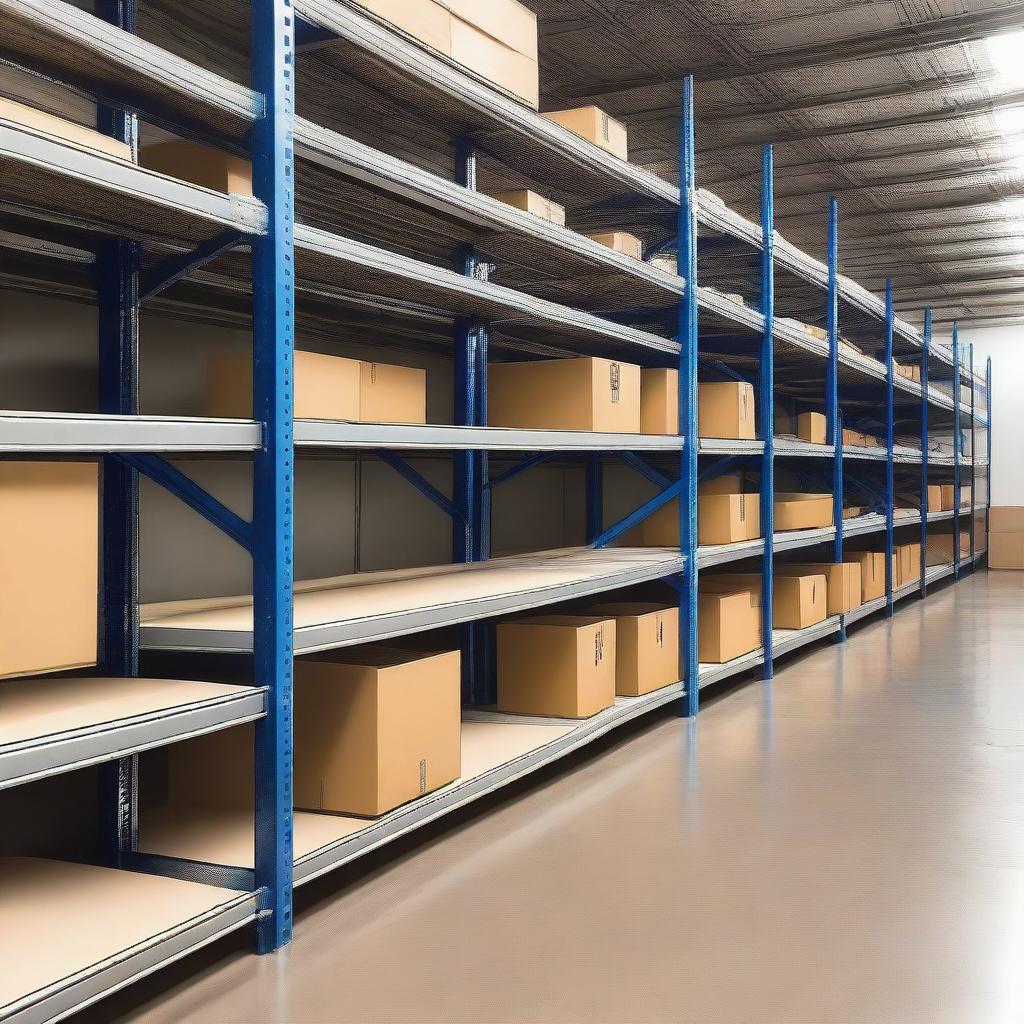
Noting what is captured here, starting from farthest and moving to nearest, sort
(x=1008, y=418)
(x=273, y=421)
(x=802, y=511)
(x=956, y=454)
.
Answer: (x=1008, y=418)
(x=956, y=454)
(x=802, y=511)
(x=273, y=421)

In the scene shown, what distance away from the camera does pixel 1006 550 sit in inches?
583

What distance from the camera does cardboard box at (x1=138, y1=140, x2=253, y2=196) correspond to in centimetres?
291

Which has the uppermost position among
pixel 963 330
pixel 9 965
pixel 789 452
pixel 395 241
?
pixel 963 330

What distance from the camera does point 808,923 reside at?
9.14 feet

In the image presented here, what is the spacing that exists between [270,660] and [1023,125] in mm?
7081

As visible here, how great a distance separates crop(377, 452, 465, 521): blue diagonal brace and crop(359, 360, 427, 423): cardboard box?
103cm

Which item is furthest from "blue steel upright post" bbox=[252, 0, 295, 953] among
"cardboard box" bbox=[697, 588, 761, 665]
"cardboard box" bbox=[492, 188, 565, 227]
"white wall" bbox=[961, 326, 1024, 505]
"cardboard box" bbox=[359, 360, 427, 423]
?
"white wall" bbox=[961, 326, 1024, 505]

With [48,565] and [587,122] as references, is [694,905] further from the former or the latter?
[587,122]

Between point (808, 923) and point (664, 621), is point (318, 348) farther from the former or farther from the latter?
point (808, 923)

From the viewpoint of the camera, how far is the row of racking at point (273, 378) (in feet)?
7.38

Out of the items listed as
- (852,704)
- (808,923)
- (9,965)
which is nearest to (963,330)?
(852,704)

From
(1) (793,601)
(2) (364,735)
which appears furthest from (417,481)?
(1) (793,601)

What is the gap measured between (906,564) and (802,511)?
3628 millimetres

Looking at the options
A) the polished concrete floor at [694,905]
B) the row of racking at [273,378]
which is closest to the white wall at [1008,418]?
the row of racking at [273,378]
